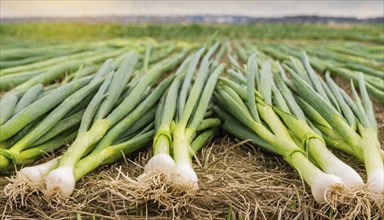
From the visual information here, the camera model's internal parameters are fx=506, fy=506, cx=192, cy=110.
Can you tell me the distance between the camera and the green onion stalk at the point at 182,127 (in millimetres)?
2074

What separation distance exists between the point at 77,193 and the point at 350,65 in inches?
125

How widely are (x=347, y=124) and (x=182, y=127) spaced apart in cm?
85

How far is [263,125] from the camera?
267cm

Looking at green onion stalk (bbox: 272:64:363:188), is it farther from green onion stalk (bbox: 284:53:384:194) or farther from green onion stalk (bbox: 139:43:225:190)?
green onion stalk (bbox: 139:43:225:190)

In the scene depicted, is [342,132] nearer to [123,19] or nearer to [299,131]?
[299,131]

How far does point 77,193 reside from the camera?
7.09 feet

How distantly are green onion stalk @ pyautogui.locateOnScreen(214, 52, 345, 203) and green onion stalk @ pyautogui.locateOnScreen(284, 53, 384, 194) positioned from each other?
20 cm

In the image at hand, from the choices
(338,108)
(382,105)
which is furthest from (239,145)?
(382,105)

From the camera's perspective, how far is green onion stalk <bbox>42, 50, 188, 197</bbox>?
206 cm

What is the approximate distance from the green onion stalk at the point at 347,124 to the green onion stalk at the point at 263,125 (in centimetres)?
20

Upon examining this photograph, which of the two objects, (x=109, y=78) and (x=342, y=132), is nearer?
(x=342, y=132)

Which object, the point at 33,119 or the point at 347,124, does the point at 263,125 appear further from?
the point at 33,119

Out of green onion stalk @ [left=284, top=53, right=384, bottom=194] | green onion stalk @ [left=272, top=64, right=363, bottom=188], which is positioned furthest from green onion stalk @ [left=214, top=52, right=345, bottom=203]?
green onion stalk @ [left=284, top=53, right=384, bottom=194]

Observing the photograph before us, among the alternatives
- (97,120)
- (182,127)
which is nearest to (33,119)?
(97,120)
